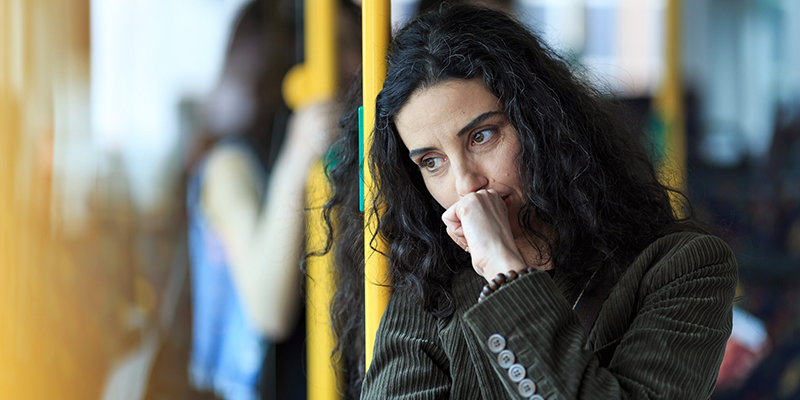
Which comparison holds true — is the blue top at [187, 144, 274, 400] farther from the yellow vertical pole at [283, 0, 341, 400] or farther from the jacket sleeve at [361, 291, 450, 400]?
the jacket sleeve at [361, 291, 450, 400]

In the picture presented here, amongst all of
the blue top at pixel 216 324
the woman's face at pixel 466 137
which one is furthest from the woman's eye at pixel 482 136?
the blue top at pixel 216 324

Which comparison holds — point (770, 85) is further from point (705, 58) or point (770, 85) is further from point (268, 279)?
point (268, 279)

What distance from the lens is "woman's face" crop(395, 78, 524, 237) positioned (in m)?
0.89

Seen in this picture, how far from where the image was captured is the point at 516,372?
2.39ft

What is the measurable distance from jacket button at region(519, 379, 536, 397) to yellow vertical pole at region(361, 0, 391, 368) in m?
0.33

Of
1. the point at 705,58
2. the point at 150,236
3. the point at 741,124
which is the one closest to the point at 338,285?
the point at 150,236

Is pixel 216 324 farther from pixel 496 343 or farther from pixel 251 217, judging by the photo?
pixel 496 343

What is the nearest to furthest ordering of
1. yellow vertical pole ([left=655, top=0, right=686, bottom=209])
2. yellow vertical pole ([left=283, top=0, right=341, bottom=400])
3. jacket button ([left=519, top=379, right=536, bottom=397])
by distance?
jacket button ([left=519, top=379, right=536, bottom=397]) < yellow vertical pole ([left=283, top=0, right=341, bottom=400]) < yellow vertical pole ([left=655, top=0, right=686, bottom=209])

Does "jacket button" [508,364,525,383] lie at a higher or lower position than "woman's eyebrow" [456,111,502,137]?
lower

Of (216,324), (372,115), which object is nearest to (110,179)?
(216,324)

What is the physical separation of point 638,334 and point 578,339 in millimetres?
92

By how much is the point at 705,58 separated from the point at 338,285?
333 centimetres

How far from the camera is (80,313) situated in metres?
1.67

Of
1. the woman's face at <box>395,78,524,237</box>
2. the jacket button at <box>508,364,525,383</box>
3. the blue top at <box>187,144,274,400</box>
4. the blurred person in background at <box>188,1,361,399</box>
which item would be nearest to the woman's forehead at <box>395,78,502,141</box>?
the woman's face at <box>395,78,524,237</box>
